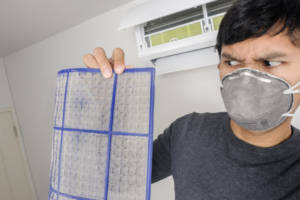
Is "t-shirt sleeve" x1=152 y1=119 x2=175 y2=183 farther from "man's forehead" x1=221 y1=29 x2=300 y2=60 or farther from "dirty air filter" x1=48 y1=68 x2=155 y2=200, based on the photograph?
"man's forehead" x1=221 y1=29 x2=300 y2=60

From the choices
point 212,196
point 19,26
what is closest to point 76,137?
point 212,196

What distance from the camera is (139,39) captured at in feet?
4.07

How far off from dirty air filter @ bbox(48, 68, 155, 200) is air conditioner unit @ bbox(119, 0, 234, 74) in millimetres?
487

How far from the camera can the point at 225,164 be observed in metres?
0.68

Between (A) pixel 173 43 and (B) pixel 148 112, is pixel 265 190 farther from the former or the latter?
(A) pixel 173 43

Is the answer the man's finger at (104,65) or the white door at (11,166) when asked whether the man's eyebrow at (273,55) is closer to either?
the man's finger at (104,65)

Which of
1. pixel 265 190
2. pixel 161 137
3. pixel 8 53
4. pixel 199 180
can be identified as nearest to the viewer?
pixel 265 190

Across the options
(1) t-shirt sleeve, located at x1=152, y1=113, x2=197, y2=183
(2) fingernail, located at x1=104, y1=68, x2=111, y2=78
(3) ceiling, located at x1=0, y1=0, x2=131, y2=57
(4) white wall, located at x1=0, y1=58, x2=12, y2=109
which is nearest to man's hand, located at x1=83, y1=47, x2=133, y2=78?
(2) fingernail, located at x1=104, y1=68, x2=111, y2=78

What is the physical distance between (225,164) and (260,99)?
9.7 inches

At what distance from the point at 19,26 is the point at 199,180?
1956 millimetres

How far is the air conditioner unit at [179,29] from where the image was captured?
3.39ft

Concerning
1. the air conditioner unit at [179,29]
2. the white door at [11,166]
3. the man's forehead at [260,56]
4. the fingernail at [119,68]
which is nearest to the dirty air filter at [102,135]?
the fingernail at [119,68]

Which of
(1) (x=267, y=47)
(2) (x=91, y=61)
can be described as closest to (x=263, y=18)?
(1) (x=267, y=47)

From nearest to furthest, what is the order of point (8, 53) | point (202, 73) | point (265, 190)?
point (265, 190) → point (202, 73) → point (8, 53)
